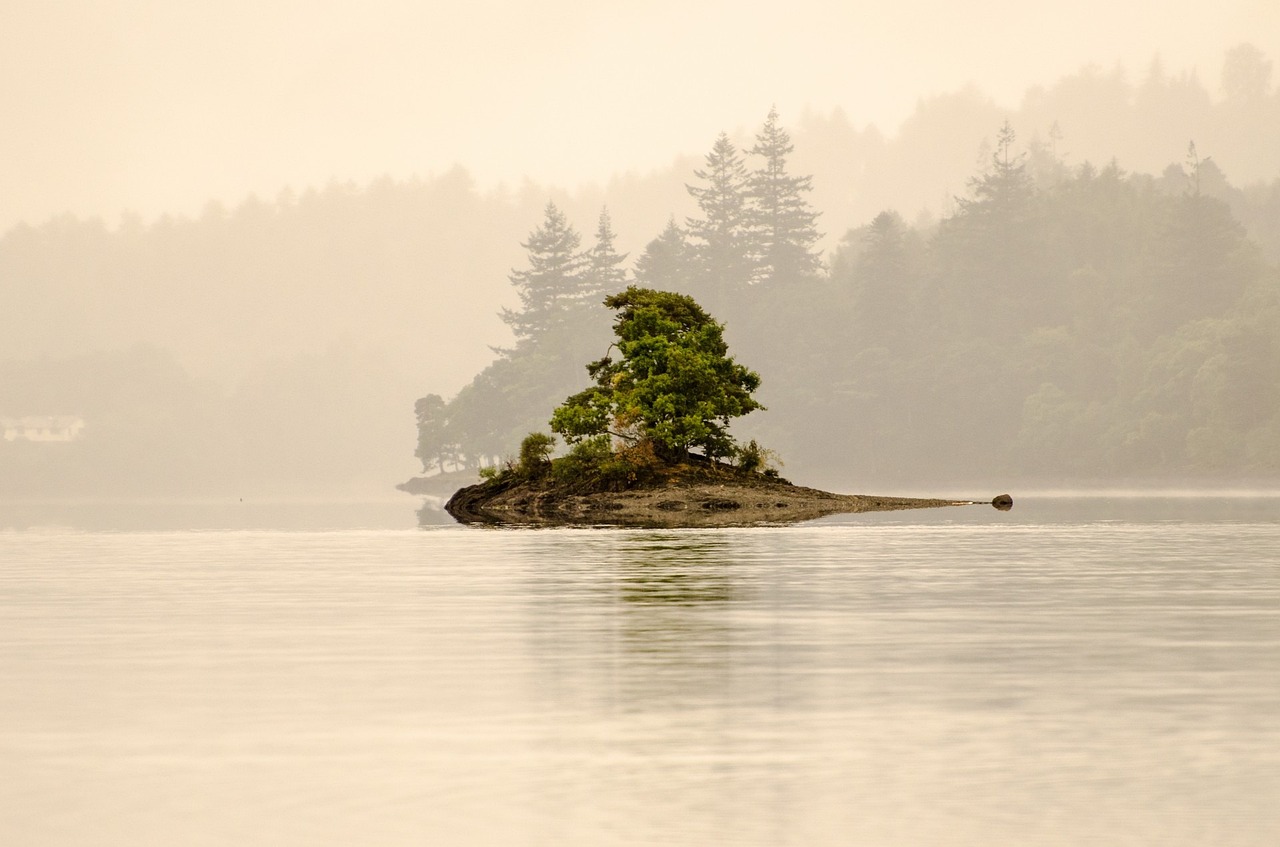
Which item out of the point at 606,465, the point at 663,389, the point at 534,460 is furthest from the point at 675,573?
the point at 534,460

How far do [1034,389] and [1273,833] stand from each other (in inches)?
6784

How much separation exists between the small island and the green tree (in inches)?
1.7

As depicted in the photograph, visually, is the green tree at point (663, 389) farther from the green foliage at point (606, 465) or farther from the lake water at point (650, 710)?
the lake water at point (650, 710)

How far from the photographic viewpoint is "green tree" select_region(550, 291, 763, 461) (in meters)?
71.1

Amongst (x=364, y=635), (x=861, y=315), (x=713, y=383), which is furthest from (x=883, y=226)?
(x=364, y=635)

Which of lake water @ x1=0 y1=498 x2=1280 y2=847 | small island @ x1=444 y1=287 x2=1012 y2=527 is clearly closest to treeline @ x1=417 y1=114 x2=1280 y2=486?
small island @ x1=444 y1=287 x2=1012 y2=527

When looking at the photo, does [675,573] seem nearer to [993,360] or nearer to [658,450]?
[658,450]

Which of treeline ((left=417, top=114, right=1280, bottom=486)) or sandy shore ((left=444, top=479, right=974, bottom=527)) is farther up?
treeline ((left=417, top=114, right=1280, bottom=486))

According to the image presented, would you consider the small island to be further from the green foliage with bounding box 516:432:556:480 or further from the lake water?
the lake water

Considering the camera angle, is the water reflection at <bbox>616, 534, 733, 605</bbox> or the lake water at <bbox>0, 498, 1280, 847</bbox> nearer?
the lake water at <bbox>0, 498, 1280, 847</bbox>

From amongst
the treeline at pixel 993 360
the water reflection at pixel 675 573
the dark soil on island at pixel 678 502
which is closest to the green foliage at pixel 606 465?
the dark soil on island at pixel 678 502

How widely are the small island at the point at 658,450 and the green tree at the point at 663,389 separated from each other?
0.04 meters

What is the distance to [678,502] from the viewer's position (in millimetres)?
68688

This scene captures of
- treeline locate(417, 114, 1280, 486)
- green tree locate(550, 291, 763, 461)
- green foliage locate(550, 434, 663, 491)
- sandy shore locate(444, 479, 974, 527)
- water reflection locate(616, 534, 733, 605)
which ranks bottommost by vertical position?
water reflection locate(616, 534, 733, 605)
